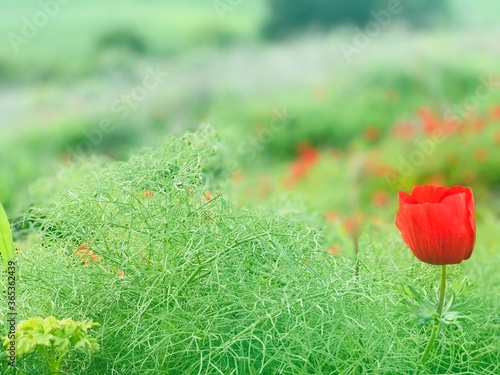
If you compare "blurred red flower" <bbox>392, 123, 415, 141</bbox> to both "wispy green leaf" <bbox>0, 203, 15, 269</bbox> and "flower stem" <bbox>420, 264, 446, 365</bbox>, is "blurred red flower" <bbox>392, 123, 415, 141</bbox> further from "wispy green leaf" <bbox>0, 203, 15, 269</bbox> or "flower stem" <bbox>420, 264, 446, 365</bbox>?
"wispy green leaf" <bbox>0, 203, 15, 269</bbox>

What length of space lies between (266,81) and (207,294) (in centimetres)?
815

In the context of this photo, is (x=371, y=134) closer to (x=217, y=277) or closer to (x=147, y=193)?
(x=147, y=193)

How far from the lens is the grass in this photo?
4.65 ft

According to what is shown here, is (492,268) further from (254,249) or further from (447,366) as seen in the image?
(254,249)

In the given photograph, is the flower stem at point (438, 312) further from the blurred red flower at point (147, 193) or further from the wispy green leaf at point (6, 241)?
the wispy green leaf at point (6, 241)

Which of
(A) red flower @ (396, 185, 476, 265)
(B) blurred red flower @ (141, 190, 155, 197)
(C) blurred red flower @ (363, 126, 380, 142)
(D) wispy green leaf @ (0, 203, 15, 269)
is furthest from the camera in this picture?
(C) blurred red flower @ (363, 126, 380, 142)

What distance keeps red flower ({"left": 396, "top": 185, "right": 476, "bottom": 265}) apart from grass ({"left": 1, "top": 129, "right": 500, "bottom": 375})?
0.42ft

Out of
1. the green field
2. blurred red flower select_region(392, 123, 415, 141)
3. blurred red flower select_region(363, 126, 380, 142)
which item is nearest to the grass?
the green field

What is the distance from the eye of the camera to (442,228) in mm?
1401

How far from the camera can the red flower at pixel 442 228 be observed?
1.40 m

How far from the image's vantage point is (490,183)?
616 centimetres

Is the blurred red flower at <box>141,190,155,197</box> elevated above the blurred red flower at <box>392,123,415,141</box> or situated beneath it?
elevated above

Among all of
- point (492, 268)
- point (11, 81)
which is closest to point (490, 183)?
point (492, 268)

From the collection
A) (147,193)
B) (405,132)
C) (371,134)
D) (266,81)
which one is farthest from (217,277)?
(266,81)
